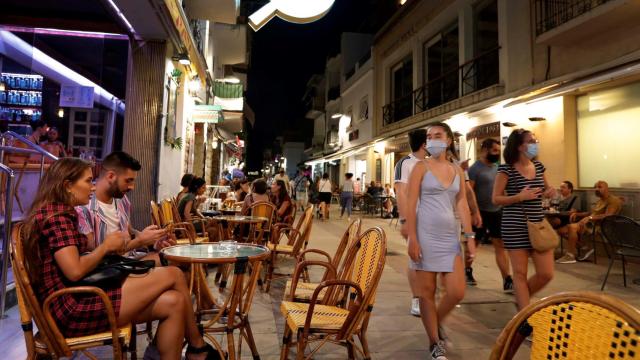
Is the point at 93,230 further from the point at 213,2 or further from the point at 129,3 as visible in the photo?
the point at 213,2

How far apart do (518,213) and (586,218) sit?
514cm

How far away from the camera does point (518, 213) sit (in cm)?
337

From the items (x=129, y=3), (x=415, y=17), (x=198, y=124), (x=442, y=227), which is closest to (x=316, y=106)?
(x=415, y=17)

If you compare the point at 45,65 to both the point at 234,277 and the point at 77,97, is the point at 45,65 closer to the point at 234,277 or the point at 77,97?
the point at 77,97

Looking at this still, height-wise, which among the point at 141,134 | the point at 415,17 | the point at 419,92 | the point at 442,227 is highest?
the point at 415,17

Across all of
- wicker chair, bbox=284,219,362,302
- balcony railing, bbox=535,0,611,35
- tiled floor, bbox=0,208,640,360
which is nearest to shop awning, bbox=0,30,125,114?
tiled floor, bbox=0,208,640,360

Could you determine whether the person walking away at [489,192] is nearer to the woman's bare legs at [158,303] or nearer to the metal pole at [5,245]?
the woman's bare legs at [158,303]

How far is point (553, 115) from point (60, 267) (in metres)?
9.72

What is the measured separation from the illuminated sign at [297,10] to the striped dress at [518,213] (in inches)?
143

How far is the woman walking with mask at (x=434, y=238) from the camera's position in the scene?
111 inches

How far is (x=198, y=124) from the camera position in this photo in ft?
46.8

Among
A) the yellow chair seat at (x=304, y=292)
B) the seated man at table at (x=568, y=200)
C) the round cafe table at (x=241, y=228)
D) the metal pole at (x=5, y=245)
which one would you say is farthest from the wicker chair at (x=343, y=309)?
the seated man at table at (x=568, y=200)

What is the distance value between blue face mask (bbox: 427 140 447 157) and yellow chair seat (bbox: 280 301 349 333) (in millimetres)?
1360

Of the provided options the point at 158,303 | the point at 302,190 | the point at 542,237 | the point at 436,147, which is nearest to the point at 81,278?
the point at 158,303
